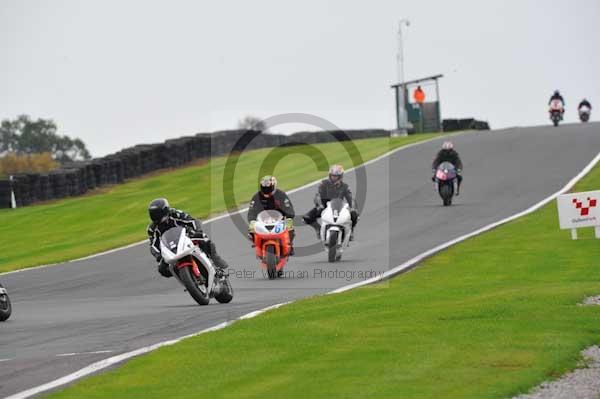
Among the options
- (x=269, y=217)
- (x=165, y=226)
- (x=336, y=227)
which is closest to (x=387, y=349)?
(x=165, y=226)

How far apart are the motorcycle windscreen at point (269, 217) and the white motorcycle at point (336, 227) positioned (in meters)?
1.66

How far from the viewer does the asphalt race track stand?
525 inches

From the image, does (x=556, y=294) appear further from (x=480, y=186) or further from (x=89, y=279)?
(x=480, y=186)

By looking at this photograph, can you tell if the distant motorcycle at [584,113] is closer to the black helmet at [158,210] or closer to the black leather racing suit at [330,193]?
the black leather racing suit at [330,193]

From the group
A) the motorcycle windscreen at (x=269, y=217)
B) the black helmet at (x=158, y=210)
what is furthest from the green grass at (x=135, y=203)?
the black helmet at (x=158, y=210)

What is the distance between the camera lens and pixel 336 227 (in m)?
22.2

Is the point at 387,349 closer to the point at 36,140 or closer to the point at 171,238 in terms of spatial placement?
the point at 171,238

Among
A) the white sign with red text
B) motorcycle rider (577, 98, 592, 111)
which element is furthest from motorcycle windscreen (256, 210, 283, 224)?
motorcycle rider (577, 98, 592, 111)

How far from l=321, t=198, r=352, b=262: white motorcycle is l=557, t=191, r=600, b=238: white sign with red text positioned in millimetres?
3746

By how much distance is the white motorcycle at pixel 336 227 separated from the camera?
22234 millimetres

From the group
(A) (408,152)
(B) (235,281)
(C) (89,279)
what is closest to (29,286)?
(C) (89,279)

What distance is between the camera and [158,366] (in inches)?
428

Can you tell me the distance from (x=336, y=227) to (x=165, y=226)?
19.8 ft

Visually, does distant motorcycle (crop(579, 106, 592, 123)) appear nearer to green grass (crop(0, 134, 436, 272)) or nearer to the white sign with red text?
green grass (crop(0, 134, 436, 272))
